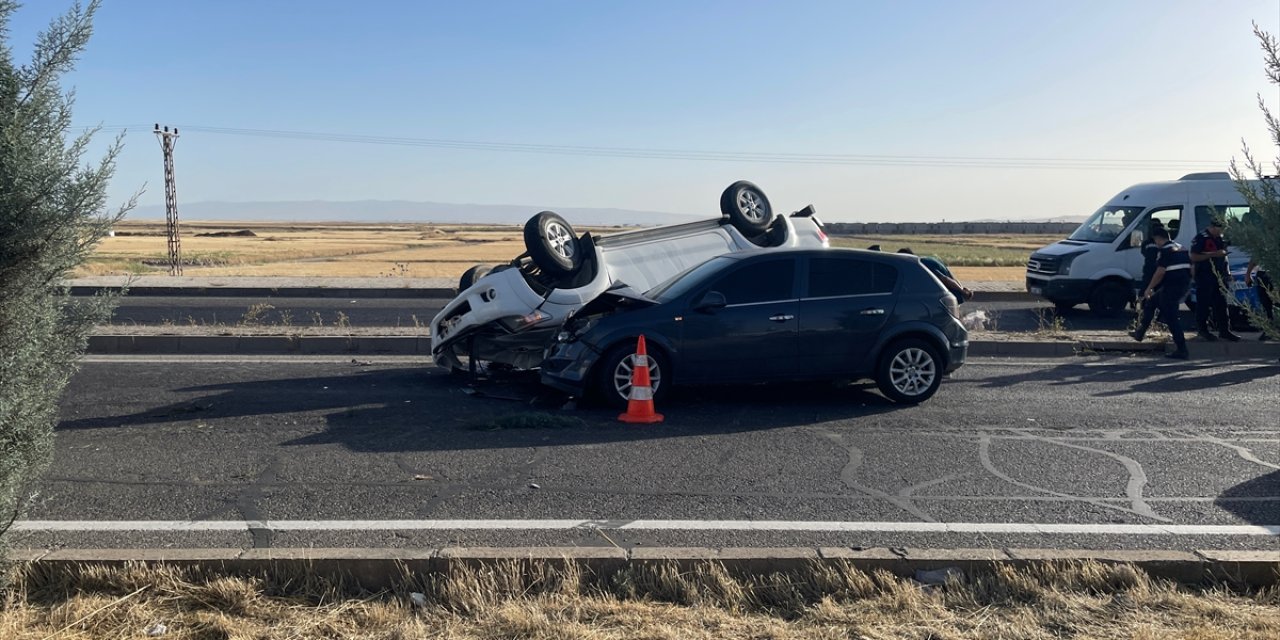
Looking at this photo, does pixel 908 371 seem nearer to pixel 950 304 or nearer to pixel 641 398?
pixel 950 304

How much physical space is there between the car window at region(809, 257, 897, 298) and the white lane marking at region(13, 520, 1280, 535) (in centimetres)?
379

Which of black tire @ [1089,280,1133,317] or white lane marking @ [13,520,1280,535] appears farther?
black tire @ [1089,280,1133,317]

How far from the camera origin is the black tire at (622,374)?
838 centimetres

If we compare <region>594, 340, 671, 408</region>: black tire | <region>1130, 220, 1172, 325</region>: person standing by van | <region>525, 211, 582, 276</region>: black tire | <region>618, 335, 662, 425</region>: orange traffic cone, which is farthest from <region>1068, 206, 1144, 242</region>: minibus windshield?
<region>618, 335, 662, 425</region>: orange traffic cone

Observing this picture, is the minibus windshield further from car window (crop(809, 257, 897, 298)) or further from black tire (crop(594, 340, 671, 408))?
black tire (crop(594, 340, 671, 408))

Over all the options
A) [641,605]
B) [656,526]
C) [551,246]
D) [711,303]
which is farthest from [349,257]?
[641,605]

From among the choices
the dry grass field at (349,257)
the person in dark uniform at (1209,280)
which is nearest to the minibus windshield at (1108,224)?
the person in dark uniform at (1209,280)

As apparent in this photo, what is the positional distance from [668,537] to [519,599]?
121 cm

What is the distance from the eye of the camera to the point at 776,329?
8625 millimetres

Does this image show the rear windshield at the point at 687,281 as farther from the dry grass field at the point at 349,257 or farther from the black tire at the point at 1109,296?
the black tire at the point at 1109,296

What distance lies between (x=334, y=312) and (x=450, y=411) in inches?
392

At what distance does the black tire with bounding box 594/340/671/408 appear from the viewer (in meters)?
8.38

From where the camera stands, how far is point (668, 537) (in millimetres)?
5059

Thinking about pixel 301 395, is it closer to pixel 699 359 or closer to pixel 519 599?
pixel 699 359
